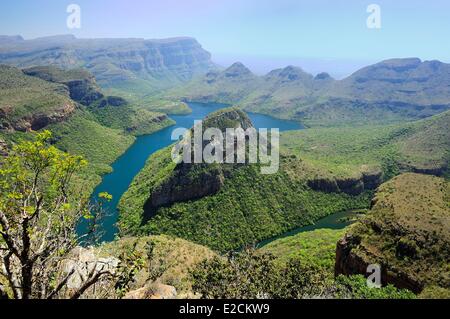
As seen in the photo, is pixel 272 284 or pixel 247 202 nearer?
pixel 272 284

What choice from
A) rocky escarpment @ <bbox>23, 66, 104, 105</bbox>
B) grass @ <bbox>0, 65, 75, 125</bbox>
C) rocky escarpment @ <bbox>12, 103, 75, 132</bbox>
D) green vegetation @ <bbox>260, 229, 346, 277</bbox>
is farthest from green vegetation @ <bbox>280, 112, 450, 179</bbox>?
rocky escarpment @ <bbox>23, 66, 104, 105</bbox>

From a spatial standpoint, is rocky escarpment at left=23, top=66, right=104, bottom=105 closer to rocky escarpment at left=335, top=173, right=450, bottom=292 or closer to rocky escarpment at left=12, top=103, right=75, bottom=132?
rocky escarpment at left=12, top=103, right=75, bottom=132

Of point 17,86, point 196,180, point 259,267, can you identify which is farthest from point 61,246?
point 17,86

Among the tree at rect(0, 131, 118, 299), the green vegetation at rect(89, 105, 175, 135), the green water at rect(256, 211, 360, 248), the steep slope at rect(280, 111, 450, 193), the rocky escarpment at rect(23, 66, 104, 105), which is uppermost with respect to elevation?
the rocky escarpment at rect(23, 66, 104, 105)

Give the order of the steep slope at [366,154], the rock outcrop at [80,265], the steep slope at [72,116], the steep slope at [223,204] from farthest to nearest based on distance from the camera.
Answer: the steep slope at [72,116] < the steep slope at [366,154] < the steep slope at [223,204] < the rock outcrop at [80,265]

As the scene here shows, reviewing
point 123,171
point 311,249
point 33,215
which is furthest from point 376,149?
point 33,215

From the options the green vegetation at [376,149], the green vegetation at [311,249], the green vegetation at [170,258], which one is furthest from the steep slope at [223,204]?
the green vegetation at [170,258]

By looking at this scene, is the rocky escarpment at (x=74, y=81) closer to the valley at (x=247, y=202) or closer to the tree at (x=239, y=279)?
the valley at (x=247, y=202)

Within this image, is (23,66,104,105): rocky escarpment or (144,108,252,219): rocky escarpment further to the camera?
(23,66,104,105): rocky escarpment

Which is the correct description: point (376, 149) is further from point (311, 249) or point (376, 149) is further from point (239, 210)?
point (311, 249)
